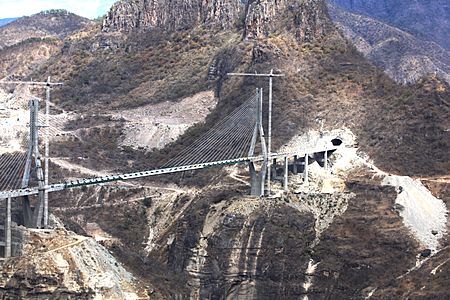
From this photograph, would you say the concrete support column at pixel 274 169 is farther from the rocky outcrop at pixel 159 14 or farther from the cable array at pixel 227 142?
the rocky outcrop at pixel 159 14

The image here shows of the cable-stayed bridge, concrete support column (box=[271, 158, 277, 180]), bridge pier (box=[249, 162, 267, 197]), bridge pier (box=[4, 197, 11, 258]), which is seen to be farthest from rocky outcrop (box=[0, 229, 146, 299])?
concrete support column (box=[271, 158, 277, 180])

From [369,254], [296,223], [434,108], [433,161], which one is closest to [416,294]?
[369,254]

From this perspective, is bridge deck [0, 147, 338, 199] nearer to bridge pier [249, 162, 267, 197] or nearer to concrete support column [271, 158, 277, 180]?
bridge pier [249, 162, 267, 197]

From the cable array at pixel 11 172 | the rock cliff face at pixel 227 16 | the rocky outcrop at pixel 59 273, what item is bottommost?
the rocky outcrop at pixel 59 273

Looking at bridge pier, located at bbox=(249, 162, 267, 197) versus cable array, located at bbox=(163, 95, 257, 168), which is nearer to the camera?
bridge pier, located at bbox=(249, 162, 267, 197)

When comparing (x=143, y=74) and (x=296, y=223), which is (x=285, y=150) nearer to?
(x=296, y=223)

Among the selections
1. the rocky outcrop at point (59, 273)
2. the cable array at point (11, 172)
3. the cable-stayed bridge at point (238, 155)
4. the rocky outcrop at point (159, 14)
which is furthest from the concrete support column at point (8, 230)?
the rocky outcrop at point (159, 14)
